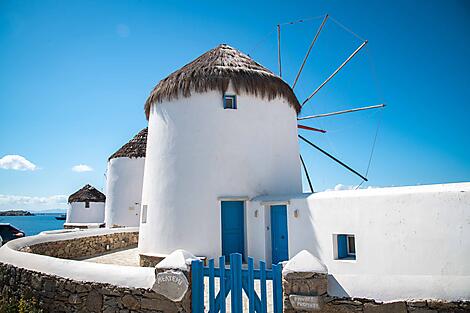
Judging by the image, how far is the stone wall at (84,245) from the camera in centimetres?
1088

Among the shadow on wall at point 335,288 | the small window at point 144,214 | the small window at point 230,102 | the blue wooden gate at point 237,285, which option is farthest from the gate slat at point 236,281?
the small window at point 144,214

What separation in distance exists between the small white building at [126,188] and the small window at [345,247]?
15832 mm

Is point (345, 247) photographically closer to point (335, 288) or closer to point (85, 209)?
point (335, 288)

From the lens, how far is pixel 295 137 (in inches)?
468

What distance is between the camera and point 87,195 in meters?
30.4

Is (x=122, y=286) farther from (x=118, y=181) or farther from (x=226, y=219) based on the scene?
(x=118, y=181)

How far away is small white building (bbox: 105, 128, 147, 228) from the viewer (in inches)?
836

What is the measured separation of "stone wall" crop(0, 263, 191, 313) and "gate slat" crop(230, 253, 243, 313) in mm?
653

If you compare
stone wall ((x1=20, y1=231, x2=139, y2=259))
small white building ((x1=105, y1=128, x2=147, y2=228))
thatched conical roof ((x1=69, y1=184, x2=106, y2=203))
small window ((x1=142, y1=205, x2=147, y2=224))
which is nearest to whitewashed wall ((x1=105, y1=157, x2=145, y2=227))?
small white building ((x1=105, y1=128, x2=147, y2=228))

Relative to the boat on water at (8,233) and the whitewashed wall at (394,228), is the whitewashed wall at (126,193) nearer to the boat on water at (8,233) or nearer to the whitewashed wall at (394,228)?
the boat on water at (8,233)

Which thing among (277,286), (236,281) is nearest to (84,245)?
(236,281)

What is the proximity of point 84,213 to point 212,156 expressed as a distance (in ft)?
80.1

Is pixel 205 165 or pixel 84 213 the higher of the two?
pixel 205 165

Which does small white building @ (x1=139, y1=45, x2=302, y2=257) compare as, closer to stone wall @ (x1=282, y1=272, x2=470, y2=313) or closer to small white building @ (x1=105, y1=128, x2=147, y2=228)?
stone wall @ (x1=282, y1=272, x2=470, y2=313)
